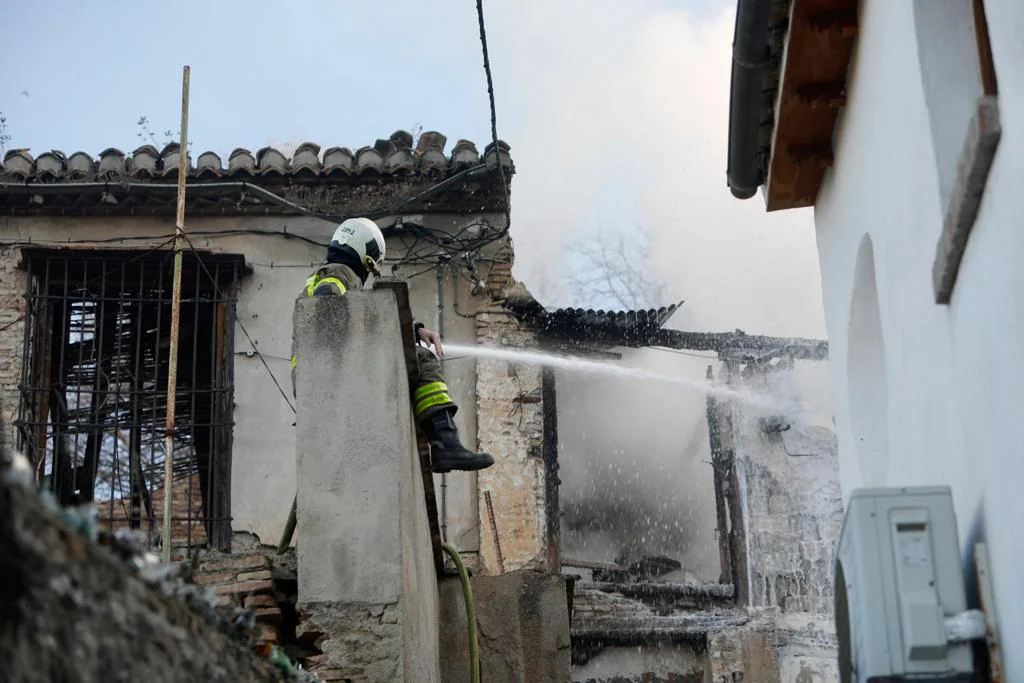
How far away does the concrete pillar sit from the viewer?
21.0ft

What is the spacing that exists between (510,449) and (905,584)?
8.49 meters

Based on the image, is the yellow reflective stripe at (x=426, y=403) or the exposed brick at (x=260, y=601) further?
the yellow reflective stripe at (x=426, y=403)

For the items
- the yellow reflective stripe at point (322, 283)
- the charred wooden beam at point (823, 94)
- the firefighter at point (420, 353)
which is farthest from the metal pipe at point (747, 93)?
the yellow reflective stripe at point (322, 283)

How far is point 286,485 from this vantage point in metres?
12.3

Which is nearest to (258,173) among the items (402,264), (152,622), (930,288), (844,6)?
(402,264)

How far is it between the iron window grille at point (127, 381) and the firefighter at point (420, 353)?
4.33 m

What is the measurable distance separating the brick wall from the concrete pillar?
5.62 m

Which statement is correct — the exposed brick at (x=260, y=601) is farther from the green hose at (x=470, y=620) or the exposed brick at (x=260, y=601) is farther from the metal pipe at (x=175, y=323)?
the metal pipe at (x=175, y=323)

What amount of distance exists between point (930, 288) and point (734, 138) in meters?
2.64

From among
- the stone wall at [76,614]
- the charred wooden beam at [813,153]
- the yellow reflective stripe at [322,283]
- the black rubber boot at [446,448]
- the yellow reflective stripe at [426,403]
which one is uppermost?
the charred wooden beam at [813,153]

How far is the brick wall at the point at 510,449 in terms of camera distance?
41.3ft

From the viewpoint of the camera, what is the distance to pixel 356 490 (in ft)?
21.4

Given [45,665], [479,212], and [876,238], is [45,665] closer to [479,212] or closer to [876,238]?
[876,238]

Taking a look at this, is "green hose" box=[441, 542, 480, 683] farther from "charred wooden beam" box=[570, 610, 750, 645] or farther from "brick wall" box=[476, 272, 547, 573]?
"charred wooden beam" box=[570, 610, 750, 645]
